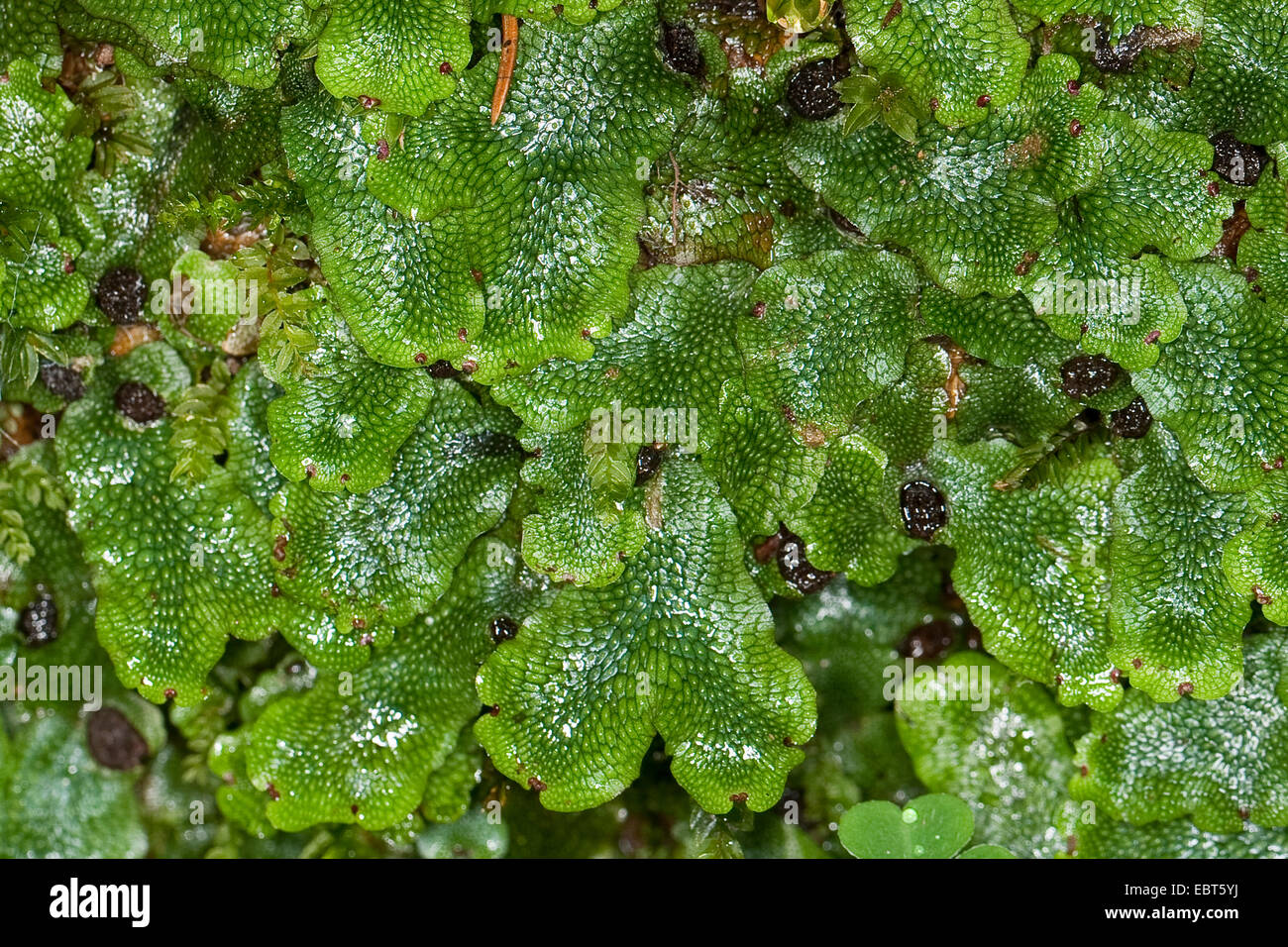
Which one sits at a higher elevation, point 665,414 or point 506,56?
point 506,56

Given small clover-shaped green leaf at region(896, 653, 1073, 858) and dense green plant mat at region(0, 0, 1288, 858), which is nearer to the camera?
dense green plant mat at region(0, 0, 1288, 858)

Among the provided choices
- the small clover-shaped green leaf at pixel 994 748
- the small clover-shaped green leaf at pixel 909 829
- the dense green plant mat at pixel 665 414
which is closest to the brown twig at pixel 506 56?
the dense green plant mat at pixel 665 414

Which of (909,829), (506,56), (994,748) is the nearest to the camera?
(506,56)

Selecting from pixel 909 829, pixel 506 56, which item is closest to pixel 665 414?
pixel 506 56

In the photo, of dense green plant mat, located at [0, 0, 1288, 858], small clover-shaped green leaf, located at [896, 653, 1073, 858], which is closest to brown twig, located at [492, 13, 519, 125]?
dense green plant mat, located at [0, 0, 1288, 858]

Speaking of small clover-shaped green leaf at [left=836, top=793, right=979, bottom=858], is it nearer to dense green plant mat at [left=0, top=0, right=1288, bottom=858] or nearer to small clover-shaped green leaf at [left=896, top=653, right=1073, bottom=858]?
dense green plant mat at [left=0, top=0, right=1288, bottom=858]

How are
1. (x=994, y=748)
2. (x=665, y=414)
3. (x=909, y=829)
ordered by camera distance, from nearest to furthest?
(x=665, y=414) → (x=909, y=829) → (x=994, y=748)

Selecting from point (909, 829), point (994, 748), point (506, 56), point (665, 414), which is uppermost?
point (506, 56)

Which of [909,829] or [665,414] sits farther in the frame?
[909,829]

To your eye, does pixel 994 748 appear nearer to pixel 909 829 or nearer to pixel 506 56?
pixel 909 829
